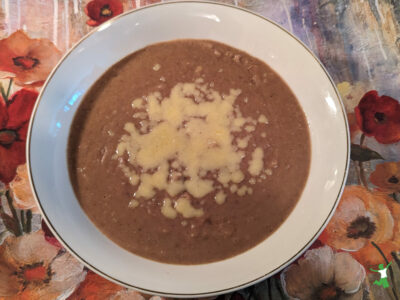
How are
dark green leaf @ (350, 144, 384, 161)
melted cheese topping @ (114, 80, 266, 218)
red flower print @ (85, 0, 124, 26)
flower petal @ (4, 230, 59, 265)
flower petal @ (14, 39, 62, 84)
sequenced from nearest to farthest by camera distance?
flower petal @ (4, 230, 59, 265) < melted cheese topping @ (114, 80, 266, 218) < dark green leaf @ (350, 144, 384, 161) < flower petal @ (14, 39, 62, 84) < red flower print @ (85, 0, 124, 26)

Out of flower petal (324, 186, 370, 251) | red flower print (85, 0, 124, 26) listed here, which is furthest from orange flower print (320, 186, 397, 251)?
red flower print (85, 0, 124, 26)

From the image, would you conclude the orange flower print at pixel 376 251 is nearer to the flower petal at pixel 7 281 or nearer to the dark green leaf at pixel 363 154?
the dark green leaf at pixel 363 154

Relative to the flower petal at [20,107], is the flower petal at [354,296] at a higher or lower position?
lower

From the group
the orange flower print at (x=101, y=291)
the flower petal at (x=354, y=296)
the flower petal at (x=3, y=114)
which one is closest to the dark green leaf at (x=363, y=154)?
the flower petal at (x=354, y=296)

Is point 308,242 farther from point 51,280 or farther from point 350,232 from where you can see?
point 51,280

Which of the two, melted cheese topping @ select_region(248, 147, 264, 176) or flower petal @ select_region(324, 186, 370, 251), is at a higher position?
melted cheese topping @ select_region(248, 147, 264, 176)

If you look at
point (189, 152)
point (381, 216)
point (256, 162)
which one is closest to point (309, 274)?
point (381, 216)

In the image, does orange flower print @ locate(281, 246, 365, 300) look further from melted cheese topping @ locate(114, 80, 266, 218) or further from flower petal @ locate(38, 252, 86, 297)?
flower petal @ locate(38, 252, 86, 297)
